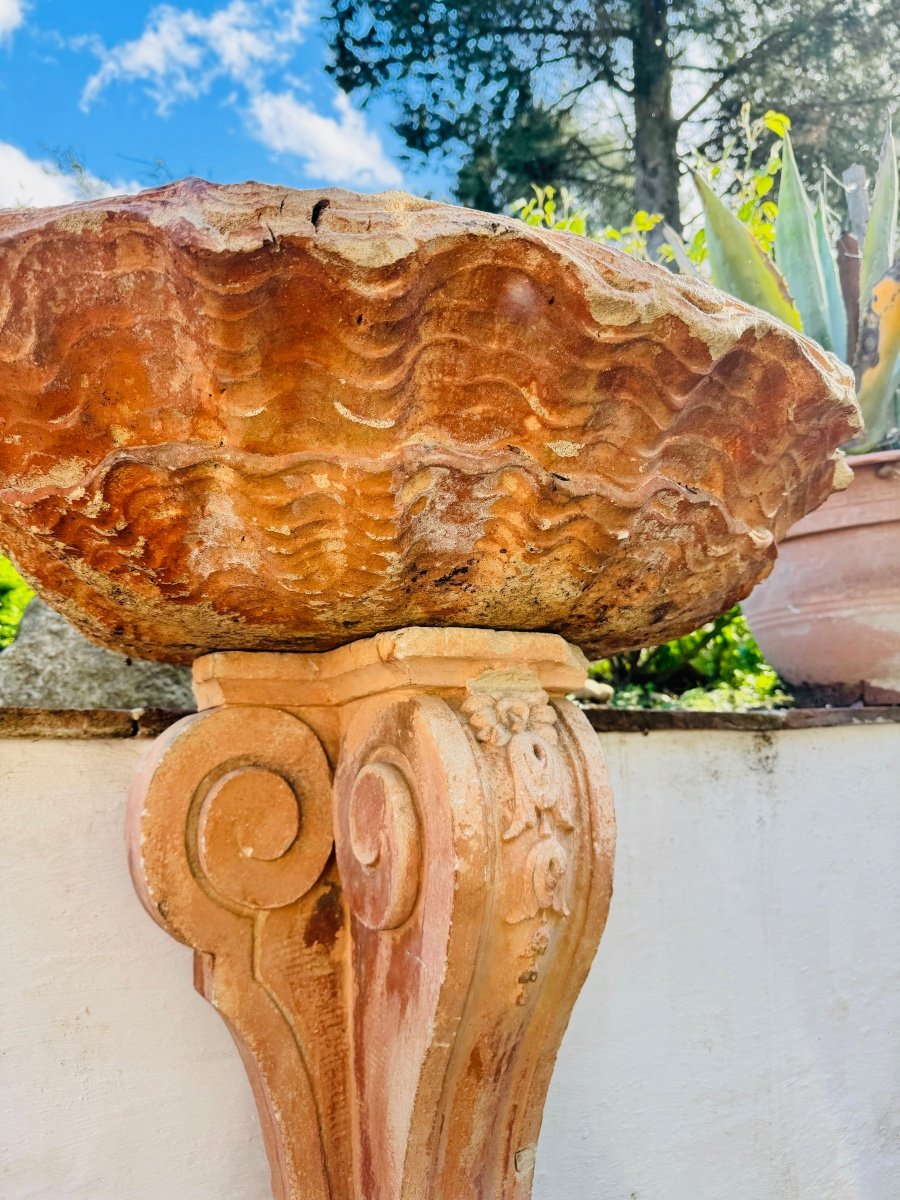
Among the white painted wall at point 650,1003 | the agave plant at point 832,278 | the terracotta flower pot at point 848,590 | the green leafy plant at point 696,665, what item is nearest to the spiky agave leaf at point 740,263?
the agave plant at point 832,278

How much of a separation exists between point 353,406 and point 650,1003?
1.29 metres

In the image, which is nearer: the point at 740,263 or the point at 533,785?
the point at 533,785

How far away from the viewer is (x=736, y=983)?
1.75m

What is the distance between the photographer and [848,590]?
6.67 ft

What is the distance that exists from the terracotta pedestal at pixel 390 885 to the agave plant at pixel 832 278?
1482 millimetres

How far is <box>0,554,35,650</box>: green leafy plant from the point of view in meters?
2.27

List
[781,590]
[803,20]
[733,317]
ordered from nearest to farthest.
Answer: [733,317]
[781,590]
[803,20]

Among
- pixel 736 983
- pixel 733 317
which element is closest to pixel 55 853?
pixel 733 317

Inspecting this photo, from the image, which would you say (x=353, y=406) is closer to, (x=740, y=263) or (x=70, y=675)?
(x=70, y=675)

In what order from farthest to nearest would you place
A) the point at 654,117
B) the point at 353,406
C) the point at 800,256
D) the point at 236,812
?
the point at 654,117
the point at 800,256
the point at 236,812
the point at 353,406

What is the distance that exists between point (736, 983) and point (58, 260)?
162 centimetres

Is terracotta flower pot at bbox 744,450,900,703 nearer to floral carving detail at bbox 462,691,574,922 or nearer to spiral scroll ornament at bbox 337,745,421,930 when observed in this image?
floral carving detail at bbox 462,691,574,922

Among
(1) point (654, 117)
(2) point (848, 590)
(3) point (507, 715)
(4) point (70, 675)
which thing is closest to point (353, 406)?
(3) point (507, 715)

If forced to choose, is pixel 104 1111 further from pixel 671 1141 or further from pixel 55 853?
pixel 671 1141
